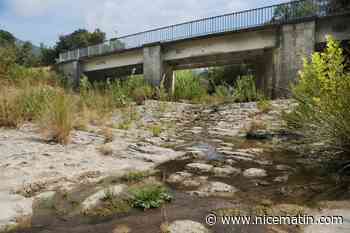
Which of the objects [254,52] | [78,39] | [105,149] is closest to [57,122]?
[105,149]

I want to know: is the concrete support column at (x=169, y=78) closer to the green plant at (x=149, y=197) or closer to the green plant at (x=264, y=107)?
the green plant at (x=264, y=107)

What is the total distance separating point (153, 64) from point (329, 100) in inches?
412

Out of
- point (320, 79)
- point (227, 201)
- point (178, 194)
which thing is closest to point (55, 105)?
point (178, 194)

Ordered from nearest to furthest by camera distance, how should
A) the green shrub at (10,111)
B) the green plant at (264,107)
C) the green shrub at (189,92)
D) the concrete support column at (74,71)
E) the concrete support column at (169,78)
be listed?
the green shrub at (10,111) → the green plant at (264,107) → the green shrub at (189,92) → the concrete support column at (169,78) → the concrete support column at (74,71)

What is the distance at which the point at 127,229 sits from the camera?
1185 millimetres

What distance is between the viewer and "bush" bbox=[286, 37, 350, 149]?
6.20 feet

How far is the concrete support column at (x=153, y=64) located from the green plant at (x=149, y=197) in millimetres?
10341

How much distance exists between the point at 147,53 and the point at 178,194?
1121 centimetres

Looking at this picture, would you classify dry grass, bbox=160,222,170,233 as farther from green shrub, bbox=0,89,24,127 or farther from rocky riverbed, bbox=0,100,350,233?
green shrub, bbox=0,89,24,127

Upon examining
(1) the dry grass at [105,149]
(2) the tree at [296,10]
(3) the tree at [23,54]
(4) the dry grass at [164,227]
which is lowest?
(4) the dry grass at [164,227]

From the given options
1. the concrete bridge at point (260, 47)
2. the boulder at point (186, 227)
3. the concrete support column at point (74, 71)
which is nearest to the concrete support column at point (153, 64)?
the concrete bridge at point (260, 47)

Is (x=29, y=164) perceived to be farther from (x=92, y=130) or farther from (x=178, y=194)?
(x=92, y=130)

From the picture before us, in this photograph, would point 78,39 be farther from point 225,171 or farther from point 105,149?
point 225,171

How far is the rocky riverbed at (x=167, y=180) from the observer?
4.16 feet
